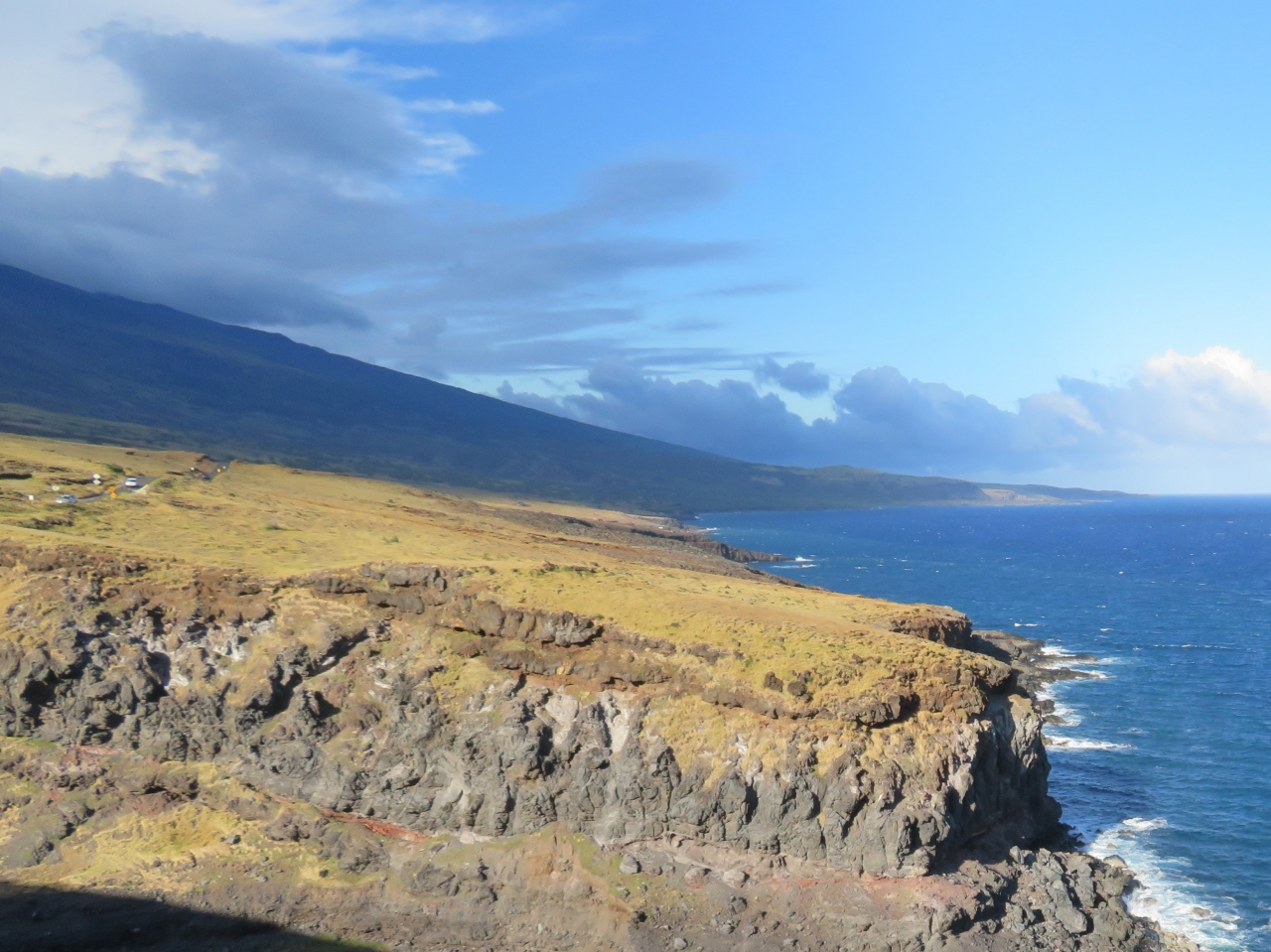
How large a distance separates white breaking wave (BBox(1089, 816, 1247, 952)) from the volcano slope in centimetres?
300

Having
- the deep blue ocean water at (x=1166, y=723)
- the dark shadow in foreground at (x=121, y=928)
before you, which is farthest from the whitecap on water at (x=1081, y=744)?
the dark shadow in foreground at (x=121, y=928)

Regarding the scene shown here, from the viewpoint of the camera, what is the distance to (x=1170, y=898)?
44.7 m

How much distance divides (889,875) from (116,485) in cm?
6488

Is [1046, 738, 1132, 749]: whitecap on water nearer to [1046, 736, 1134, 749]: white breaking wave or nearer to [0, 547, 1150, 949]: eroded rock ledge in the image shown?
[1046, 736, 1134, 749]: white breaking wave

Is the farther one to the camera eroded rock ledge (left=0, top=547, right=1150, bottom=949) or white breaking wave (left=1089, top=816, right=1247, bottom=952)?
white breaking wave (left=1089, top=816, right=1247, bottom=952)

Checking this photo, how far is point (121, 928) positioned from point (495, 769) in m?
16.4

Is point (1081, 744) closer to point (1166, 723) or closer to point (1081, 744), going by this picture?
point (1081, 744)

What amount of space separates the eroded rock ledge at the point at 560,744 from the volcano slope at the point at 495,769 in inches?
5.1

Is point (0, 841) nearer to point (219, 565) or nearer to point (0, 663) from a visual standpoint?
point (0, 663)

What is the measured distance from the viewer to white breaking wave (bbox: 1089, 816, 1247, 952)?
138ft

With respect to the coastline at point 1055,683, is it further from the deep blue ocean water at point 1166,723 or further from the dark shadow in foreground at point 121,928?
the dark shadow in foreground at point 121,928

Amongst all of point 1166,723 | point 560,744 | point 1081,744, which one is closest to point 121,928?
point 560,744

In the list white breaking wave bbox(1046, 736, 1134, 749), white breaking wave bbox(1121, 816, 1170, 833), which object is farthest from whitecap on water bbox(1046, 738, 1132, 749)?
white breaking wave bbox(1121, 816, 1170, 833)

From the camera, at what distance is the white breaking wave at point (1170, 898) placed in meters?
42.0
